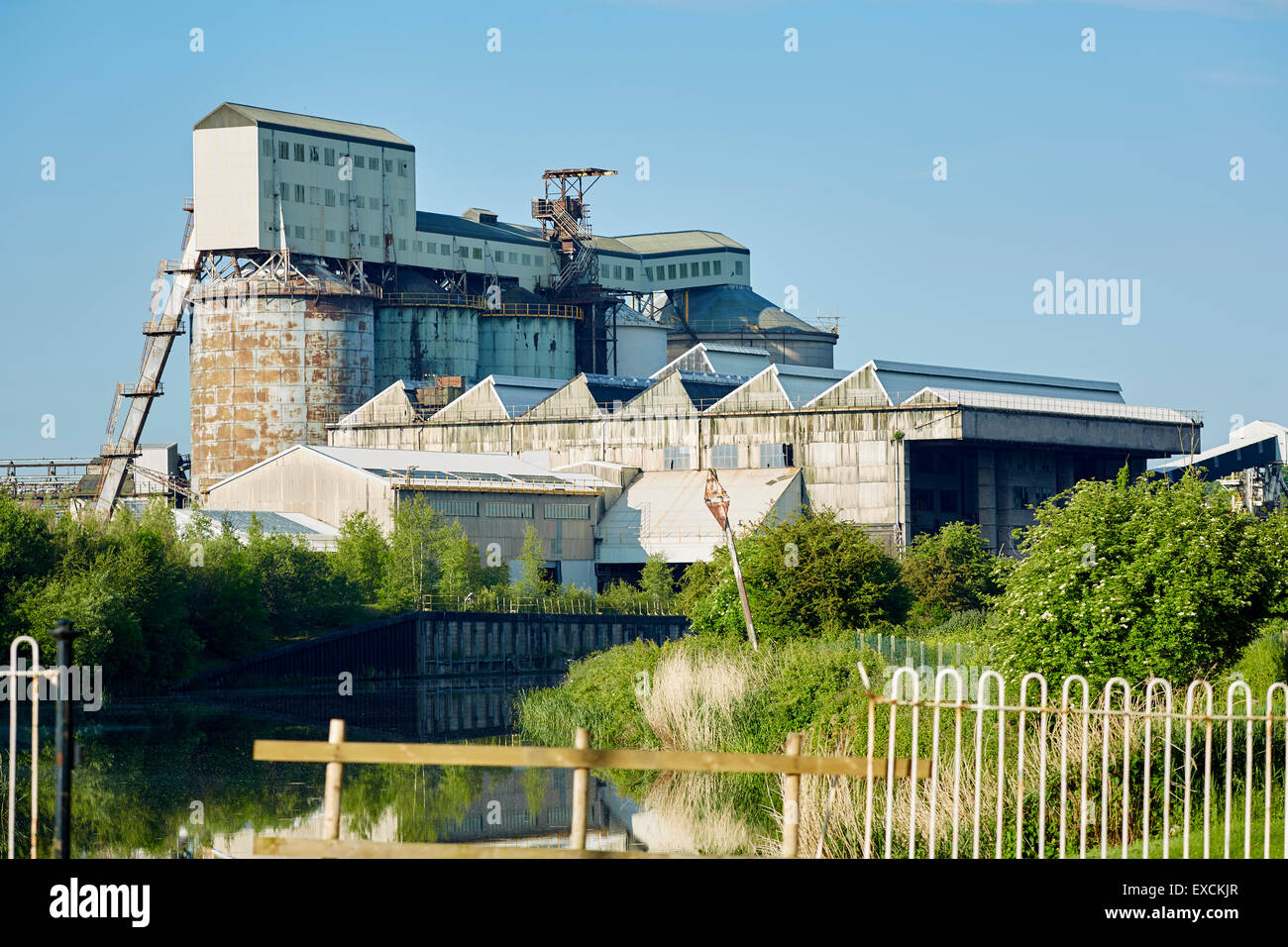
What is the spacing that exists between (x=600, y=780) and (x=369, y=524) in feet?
133

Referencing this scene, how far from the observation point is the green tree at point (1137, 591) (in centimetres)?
2534

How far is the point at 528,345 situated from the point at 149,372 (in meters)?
24.5

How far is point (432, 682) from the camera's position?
6056 centimetres

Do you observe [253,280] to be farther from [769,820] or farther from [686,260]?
[769,820]

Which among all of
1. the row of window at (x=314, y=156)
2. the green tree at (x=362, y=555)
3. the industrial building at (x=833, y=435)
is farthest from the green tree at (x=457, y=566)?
the row of window at (x=314, y=156)

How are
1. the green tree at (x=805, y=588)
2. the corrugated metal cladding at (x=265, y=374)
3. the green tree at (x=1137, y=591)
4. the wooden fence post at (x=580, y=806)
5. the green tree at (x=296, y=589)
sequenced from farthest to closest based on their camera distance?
the corrugated metal cladding at (x=265, y=374) < the green tree at (x=296, y=589) < the green tree at (x=805, y=588) < the green tree at (x=1137, y=591) < the wooden fence post at (x=580, y=806)

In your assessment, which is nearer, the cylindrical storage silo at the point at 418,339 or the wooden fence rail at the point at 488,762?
the wooden fence rail at the point at 488,762

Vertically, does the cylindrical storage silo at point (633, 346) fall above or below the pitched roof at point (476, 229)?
below

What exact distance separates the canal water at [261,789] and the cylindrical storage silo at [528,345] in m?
65.1

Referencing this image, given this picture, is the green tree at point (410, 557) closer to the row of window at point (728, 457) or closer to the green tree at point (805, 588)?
the row of window at point (728, 457)

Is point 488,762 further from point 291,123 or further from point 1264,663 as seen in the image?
point 291,123

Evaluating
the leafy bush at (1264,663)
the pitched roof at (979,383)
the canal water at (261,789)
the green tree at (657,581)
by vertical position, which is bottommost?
the canal water at (261,789)

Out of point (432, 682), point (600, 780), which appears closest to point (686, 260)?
point (432, 682)

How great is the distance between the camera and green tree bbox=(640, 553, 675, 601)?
257 feet
